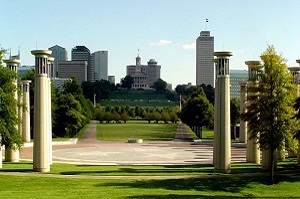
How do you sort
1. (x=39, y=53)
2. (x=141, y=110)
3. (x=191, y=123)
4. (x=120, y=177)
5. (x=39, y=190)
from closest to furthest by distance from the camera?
(x=39, y=190)
(x=120, y=177)
(x=39, y=53)
(x=191, y=123)
(x=141, y=110)

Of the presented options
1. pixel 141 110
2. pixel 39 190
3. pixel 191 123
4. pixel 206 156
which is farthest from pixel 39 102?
pixel 141 110

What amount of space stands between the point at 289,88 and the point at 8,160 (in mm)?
24624

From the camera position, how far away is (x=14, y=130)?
32.2 meters

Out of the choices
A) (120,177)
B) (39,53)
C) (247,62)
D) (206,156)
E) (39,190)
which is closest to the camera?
(39,190)

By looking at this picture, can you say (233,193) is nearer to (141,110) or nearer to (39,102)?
(39,102)

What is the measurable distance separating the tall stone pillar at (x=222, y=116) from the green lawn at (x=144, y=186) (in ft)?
4.27

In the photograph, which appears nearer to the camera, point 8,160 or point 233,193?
point 233,193

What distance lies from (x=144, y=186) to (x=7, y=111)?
11470mm

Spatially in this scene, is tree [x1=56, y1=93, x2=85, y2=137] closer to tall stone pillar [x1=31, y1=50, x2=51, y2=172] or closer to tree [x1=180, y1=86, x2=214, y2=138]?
tree [x1=180, y1=86, x2=214, y2=138]

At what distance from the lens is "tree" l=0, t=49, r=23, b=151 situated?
3133 cm

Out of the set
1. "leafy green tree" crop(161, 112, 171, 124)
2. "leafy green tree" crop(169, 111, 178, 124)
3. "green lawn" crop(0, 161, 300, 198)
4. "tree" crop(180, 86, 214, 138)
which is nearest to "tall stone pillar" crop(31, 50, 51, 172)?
"green lawn" crop(0, 161, 300, 198)

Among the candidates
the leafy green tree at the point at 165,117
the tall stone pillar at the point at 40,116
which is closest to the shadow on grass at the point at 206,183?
the tall stone pillar at the point at 40,116

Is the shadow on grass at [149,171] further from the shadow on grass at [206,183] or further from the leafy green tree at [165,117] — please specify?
the leafy green tree at [165,117]

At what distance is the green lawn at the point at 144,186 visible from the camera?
83.0 ft
